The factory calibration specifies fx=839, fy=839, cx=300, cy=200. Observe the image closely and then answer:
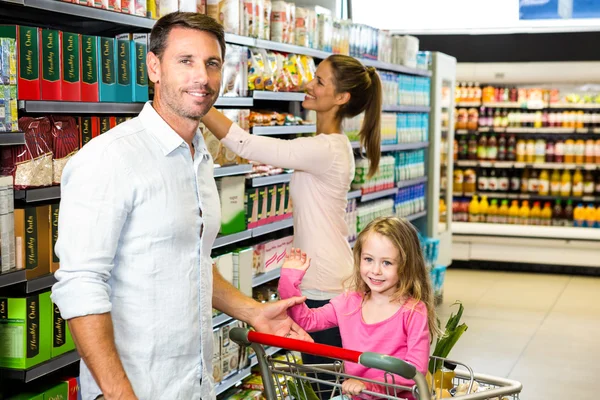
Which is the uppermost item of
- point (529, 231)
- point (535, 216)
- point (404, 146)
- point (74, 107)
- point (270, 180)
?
point (74, 107)

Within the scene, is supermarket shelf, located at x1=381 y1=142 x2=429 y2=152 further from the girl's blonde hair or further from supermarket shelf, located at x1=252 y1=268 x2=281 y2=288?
the girl's blonde hair

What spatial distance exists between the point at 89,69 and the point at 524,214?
826 centimetres

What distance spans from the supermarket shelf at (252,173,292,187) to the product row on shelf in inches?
249

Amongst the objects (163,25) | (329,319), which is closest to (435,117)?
(329,319)

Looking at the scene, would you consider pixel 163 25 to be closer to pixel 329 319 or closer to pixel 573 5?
pixel 329 319

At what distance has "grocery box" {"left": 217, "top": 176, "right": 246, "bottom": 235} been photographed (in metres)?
4.05

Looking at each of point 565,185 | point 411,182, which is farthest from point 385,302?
point 565,185

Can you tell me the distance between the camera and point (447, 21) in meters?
10.3

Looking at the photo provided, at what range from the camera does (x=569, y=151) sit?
10.4m

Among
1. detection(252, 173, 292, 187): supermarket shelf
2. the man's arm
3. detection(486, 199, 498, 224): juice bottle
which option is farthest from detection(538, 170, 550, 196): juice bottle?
the man's arm

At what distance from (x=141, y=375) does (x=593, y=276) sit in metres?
8.81

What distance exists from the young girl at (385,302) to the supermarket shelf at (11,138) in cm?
96

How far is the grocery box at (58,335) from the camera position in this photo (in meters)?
2.91

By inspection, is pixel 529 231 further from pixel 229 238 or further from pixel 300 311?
pixel 300 311
